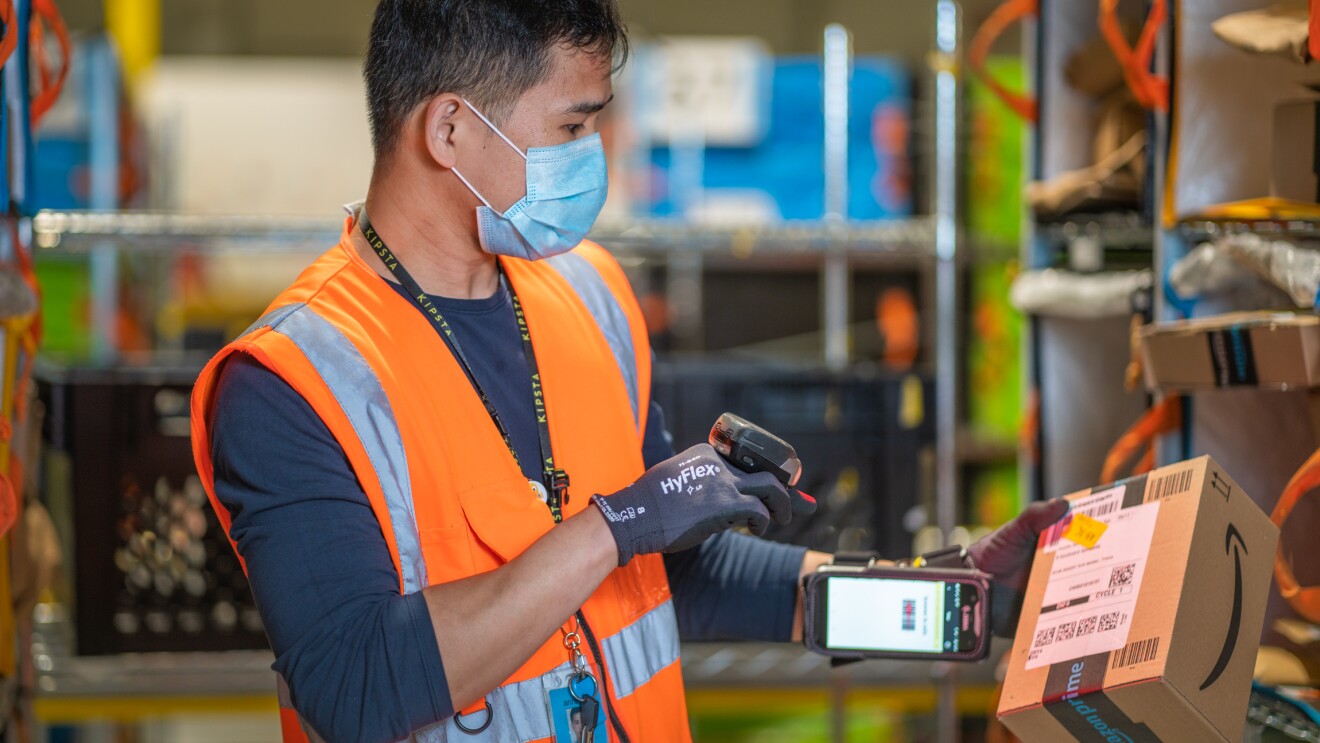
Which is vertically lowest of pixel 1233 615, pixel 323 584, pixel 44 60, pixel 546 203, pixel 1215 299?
pixel 1233 615

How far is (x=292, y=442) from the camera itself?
148 centimetres

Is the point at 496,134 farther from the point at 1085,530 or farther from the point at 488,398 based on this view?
the point at 1085,530

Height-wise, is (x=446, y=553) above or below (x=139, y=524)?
above

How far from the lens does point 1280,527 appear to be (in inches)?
74.4

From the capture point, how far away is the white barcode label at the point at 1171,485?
1.61 metres

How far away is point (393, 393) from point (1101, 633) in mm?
945

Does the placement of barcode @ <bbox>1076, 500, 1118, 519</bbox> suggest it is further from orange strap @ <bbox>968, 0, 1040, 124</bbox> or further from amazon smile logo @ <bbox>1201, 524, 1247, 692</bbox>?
orange strap @ <bbox>968, 0, 1040, 124</bbox>

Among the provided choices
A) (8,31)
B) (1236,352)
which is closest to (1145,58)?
(1236,352)

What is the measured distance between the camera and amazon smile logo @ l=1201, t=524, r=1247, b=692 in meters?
1.52

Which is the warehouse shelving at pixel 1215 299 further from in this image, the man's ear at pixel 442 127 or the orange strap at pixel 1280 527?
the man's ear at pixel 442 127

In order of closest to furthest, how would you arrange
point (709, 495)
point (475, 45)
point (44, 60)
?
point (709, 495) < point (475, 45) < point (44, 60)

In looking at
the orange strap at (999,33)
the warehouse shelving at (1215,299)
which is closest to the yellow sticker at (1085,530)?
the warehouse shelving at (1215,299)

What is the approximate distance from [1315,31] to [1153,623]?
34.9 inches

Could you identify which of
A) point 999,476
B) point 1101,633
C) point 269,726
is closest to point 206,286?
point 269,726
